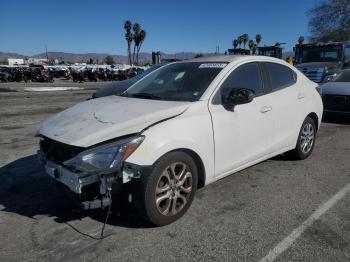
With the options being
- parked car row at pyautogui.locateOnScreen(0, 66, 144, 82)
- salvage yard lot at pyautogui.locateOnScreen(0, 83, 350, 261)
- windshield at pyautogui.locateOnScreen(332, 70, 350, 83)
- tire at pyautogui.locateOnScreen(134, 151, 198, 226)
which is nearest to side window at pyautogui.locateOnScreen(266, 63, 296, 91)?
salvage yard lot at pyautogui.locateOnScreen(0, 83, 350, 261)

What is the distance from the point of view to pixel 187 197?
3.84 m

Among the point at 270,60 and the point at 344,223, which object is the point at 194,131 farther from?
the point at 270,60

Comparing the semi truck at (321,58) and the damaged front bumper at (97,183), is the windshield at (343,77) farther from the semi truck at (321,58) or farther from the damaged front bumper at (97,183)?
the damaged front bumper at (97,183)

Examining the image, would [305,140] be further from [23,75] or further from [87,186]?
[23,75]

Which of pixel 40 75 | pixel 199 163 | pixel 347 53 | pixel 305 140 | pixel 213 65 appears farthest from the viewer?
pixel 40 75

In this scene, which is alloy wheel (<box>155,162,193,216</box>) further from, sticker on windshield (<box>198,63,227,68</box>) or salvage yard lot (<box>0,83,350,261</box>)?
sticker on windshield (<box>198,63,227,68</box>)

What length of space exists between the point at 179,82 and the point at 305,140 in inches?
96.4

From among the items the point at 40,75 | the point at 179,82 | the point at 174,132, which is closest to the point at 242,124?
the point at 179,82

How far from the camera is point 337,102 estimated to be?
923 centimetres

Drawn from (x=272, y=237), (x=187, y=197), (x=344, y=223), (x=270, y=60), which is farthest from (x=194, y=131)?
(x=270, y=60)

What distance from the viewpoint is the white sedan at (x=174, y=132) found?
3.32 meters

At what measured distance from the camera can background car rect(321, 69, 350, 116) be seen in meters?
9.05

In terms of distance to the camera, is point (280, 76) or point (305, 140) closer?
point (280, 76)

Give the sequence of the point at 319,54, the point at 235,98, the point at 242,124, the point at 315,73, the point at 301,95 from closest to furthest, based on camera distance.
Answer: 1. the point at 235,98
2. the point at 242,124
3. the point at 301,95
4. the point at 315,73
5. the point at 319,54
